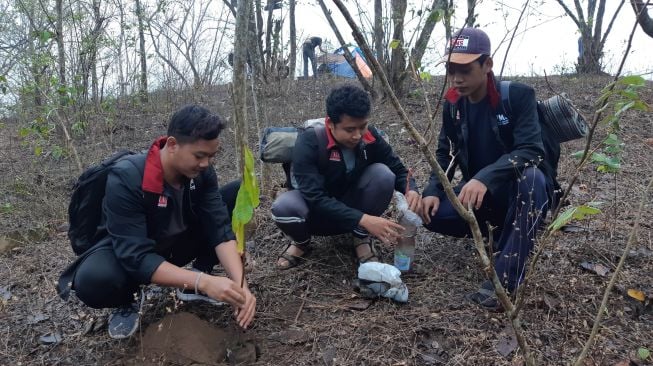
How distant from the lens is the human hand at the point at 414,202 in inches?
115

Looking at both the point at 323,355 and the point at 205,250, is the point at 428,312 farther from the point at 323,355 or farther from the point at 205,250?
the point at 205,250

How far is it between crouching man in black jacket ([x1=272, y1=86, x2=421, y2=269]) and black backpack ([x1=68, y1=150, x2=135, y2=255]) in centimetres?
95

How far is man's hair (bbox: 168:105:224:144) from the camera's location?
90.0 inches

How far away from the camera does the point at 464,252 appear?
10.7ft

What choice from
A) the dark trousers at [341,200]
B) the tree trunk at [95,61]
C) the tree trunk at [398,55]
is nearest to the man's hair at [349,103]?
the dark trousers at [341,200]

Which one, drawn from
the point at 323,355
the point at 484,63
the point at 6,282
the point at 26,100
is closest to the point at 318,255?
the point at 323,355

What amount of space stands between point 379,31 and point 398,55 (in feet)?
1.35

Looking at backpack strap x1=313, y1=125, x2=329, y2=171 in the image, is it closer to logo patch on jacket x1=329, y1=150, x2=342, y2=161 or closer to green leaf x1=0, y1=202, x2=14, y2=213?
logo patch on jacket x1=329, y1=150, x2=342, y2=161

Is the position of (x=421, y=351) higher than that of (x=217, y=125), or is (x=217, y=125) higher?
(x=217, y=125)

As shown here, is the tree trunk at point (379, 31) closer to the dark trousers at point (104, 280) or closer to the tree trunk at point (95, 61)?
the tree trunk at point (95, 61)

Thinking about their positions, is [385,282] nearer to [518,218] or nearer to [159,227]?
[518,218]

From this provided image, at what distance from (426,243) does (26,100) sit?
19.5 ft

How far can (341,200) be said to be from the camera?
3.18 m

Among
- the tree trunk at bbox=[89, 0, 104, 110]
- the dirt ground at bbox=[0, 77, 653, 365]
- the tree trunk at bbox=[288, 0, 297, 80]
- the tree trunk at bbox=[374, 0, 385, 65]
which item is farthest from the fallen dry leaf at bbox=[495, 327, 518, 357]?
the tree trunk at bbox=[288, 0, 297, 80]
